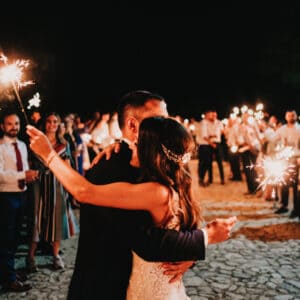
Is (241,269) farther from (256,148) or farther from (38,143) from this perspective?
(256,148)

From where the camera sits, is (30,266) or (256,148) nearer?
(30,266)

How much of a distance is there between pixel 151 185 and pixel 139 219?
0.70 ft

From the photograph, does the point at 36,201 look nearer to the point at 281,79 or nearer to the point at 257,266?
the point at 257,266

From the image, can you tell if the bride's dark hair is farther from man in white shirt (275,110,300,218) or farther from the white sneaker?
man in white shirt (275,110,300,218)

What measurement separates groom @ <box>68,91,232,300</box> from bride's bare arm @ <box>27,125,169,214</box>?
3.1 inches

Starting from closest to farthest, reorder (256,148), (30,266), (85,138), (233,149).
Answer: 1. (30,266)
2. (85,138)
3. (256,148)
4. (233,149)

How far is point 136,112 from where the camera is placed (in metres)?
2.69

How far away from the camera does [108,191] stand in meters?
2.14

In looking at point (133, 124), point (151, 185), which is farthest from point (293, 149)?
point (151, 185)

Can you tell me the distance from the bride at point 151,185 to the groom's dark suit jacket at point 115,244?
0.09 m

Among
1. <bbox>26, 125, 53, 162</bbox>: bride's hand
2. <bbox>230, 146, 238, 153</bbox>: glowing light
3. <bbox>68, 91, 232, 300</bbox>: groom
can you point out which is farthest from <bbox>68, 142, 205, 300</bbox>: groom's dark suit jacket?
<bbox>230, 146, 238, 153</bbox>: glowing light

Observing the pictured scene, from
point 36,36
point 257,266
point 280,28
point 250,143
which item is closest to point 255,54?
point 280,28

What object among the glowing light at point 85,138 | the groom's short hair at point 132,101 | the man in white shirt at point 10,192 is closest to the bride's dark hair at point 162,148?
the groom's short hair at point 132,101

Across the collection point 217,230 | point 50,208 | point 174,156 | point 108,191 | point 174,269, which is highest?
point 174,156
